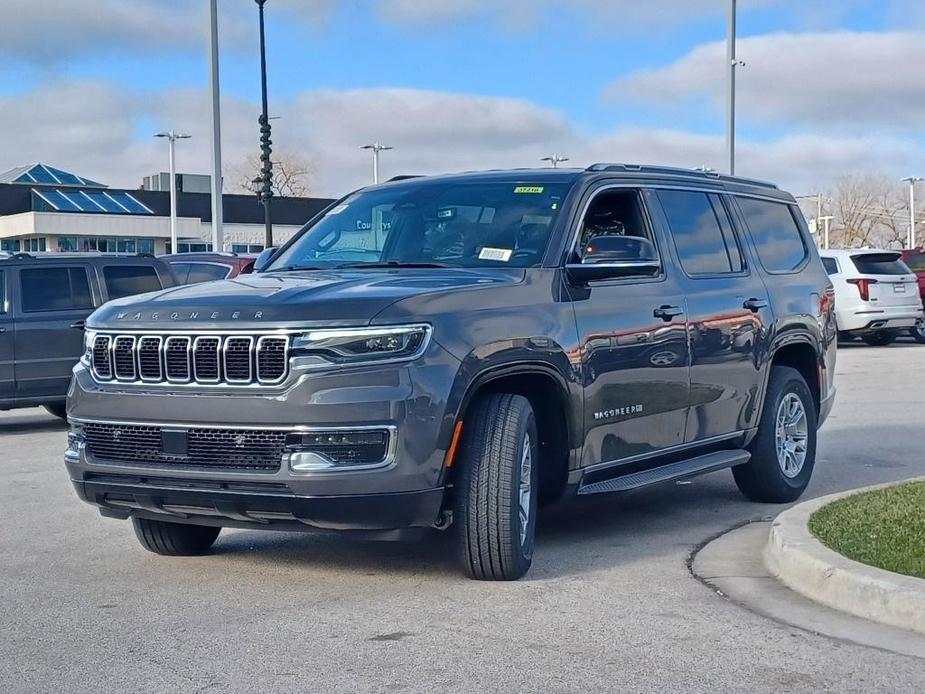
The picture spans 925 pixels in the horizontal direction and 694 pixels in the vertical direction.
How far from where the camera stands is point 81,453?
6051mm

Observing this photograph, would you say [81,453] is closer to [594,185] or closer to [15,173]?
[594,185]

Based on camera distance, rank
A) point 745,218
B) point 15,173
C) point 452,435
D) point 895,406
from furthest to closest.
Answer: point 15,173, point 895,406, point 745,218, point 452,435

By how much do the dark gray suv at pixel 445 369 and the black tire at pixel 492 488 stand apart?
0.01m

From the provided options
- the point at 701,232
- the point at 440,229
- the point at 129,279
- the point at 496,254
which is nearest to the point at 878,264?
the point at 129,279

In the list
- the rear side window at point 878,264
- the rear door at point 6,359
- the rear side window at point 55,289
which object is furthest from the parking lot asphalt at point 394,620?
the rear side window at point 878,264

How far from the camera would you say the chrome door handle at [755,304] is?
803cm

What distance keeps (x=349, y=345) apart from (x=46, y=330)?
342 inches

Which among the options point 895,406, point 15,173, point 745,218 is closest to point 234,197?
point 15,173

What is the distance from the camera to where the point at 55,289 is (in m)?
13.6

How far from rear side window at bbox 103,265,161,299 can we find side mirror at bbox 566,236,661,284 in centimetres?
839

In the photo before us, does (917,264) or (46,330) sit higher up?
(917,264)

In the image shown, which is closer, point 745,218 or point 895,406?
point 745,218

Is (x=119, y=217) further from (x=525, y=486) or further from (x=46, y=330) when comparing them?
(x=525, y=486)

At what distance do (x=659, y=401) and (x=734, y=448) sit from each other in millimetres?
1220
